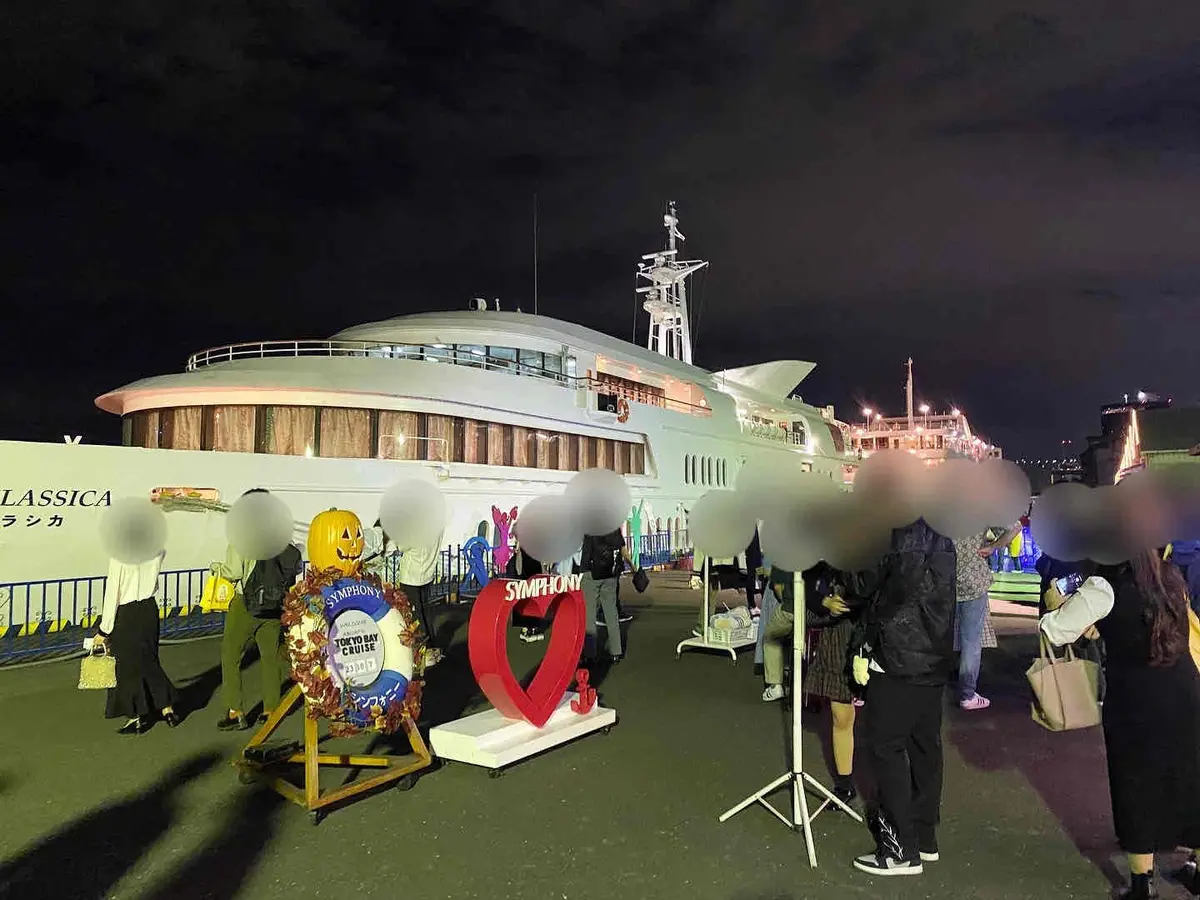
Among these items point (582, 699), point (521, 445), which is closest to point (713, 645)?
point (582, 699)

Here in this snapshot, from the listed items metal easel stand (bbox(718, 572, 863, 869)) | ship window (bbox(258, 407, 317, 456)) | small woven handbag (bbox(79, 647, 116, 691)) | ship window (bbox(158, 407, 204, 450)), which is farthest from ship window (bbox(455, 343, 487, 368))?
metal easel stand (bbox(718, 572, 863, 869))

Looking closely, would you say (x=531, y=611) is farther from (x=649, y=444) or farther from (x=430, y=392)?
(x=649, y=444)

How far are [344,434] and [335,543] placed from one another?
1149 centimetres

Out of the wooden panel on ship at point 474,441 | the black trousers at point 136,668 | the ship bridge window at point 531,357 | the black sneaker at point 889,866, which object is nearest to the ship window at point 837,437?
the ship bridge window at point 531,357

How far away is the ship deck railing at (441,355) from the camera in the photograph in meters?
16.7

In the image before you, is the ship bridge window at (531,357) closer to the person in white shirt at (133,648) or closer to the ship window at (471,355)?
the ship window at (471,355)

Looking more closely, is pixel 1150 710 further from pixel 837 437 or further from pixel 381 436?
pixel 837 437

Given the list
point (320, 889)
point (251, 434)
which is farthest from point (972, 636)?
point (251, 434)

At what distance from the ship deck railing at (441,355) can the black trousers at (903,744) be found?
584 inches

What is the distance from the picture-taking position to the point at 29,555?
1097 cm

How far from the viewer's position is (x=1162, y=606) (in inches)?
133

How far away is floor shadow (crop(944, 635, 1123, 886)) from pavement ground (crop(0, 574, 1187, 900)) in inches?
0.8

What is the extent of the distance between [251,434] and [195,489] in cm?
245

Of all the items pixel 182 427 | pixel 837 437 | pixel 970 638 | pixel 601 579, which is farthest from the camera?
pixel 837 437
